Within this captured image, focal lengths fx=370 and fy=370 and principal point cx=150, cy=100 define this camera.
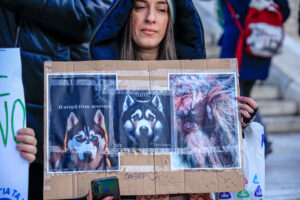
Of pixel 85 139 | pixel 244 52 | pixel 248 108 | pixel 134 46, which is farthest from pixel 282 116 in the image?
pixel 85 139

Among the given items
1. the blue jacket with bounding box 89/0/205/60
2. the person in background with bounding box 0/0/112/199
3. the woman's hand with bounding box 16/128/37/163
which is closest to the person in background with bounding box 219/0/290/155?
the blue jacket with bounding box 89/0/205/60

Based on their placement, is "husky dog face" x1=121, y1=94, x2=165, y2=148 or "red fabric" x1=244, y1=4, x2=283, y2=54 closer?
"husky dog face" x1=121, y1=94, x2=165, y2=148

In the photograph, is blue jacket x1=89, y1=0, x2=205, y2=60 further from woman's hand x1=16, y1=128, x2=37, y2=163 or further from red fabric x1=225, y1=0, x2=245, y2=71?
red fabric x1=225, y1=0, x2=245, y2=71

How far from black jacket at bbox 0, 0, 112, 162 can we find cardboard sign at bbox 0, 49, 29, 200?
0.81ft

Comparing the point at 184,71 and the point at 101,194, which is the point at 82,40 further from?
the point at 101,194

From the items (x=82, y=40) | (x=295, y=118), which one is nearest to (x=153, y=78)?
(x=82, y=40)

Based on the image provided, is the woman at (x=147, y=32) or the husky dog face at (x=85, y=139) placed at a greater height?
the woman at (x=147, y=32)

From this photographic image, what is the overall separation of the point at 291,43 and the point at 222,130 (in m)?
5.65

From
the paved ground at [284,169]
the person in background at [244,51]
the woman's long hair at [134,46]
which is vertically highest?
the person in background at [244,51]

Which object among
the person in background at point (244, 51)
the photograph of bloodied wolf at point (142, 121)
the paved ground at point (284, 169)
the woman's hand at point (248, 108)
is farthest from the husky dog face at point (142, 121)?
the person in background at point (244, 51)

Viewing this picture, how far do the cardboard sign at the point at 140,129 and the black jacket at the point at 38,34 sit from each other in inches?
17.2

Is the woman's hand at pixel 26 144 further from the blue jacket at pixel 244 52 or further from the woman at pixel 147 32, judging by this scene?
the blue jacket at pixel 244 52

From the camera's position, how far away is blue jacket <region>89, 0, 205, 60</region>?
6.12 ft

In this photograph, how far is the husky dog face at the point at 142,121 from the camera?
150 cm
